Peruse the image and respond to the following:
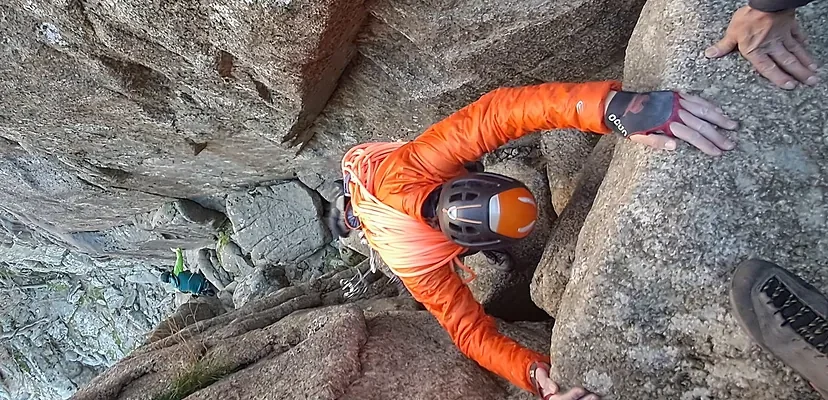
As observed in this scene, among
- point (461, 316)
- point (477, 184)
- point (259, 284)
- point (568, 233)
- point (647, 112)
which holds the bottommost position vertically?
point (259, 284)

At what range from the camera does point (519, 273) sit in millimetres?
5055

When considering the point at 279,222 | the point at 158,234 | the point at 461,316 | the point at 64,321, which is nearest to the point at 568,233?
the point at 461,316

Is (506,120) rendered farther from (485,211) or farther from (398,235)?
(398,235)

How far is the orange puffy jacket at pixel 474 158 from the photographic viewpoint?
312cm

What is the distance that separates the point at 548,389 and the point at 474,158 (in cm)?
122

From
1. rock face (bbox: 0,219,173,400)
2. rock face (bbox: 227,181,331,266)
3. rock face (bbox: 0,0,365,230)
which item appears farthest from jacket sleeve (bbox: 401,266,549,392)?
rock face (bbox: 0,219,173,400)

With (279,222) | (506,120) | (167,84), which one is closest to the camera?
(506,120)

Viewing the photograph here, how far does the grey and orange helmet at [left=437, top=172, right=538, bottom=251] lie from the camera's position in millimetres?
3328

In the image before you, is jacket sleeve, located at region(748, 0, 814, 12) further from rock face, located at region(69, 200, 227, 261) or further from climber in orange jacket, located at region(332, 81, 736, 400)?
rock face, located at region(69, 200, 227, 261)

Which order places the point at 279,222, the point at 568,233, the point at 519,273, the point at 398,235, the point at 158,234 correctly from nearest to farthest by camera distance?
1. the point at 398,235
2. the point at 568,233
3. the point at 519,273
4. the point at 279,222
5. the point at 158,234

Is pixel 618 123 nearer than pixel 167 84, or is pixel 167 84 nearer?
pixel 618 123

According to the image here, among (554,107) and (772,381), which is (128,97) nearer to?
(554,107)

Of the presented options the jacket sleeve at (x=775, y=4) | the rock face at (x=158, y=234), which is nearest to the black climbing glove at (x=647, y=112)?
the jacket sleeve at (x=775, y=4)

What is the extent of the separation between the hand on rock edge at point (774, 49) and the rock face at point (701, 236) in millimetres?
58
